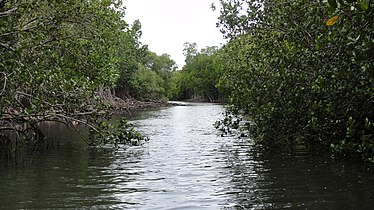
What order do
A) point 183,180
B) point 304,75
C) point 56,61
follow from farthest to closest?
point 56,61, point 304,75, point 183,180

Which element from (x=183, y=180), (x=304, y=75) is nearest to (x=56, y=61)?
(x=183, y=180)

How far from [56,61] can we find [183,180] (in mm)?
7029

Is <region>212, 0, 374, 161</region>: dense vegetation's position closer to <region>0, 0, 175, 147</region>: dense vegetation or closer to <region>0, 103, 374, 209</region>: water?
<region>0, 103, 374, 209</region>: water

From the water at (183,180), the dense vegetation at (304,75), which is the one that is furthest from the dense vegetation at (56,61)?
the dense vegetation at (304,75)

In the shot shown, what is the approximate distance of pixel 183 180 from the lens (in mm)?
11305

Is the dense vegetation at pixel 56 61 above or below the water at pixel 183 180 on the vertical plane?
above

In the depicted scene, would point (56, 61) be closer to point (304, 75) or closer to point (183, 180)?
point (183, 180)

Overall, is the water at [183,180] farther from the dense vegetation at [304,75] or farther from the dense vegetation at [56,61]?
the dense vegetation at [56,61]

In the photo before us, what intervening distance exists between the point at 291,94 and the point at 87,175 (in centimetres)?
611

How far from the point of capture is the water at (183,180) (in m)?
8.98

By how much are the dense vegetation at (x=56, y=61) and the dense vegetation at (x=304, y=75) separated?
13.6 feet

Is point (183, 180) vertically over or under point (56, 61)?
under

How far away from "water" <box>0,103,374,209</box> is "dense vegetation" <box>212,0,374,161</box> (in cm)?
90

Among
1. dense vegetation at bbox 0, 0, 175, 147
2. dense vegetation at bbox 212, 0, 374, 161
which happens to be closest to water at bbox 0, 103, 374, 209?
dense vegetation at bbox 212, 0, 374, 161
